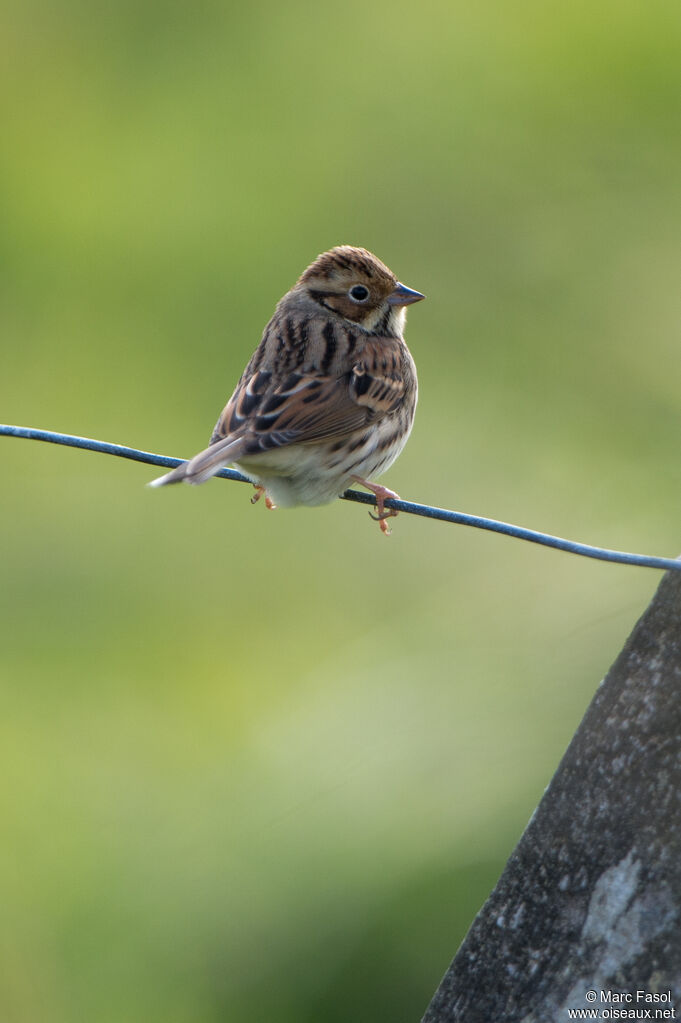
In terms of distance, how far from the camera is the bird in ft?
13.5

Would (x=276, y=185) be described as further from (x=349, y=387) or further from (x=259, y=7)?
(x=349, y=387)

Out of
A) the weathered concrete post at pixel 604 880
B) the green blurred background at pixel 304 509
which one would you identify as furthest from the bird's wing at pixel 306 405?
the weathered concrete post at pixel 604 880

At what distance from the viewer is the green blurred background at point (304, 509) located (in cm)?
477

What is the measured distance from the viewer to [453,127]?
8828 mm

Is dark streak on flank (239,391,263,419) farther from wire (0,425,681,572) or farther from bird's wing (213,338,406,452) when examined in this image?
wire (0,425,681,572)

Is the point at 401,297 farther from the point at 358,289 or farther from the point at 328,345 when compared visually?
the point at 328,345

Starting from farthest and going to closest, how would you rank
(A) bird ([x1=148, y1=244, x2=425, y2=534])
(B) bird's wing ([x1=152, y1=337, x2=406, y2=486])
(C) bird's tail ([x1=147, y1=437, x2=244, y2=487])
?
(A) bird ([x1=148, y1=244, x2=425, y2=534])
(B) bird's wing ([x1=152, y1=337, x2=406, y2=486])
(C) bird's tail ([x1=147, y1=437, x2=244, y2=487])

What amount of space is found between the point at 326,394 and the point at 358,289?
0.61 m

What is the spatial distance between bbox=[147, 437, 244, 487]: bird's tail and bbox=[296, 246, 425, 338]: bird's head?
1007 millimetres

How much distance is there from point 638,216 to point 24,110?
4112mm

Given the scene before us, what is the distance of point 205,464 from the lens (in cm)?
367

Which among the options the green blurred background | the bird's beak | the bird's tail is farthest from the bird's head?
the green blurred background

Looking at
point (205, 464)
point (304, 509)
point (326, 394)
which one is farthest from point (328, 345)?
point (304, 509)

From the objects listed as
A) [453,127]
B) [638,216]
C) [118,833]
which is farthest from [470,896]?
[453,127]
